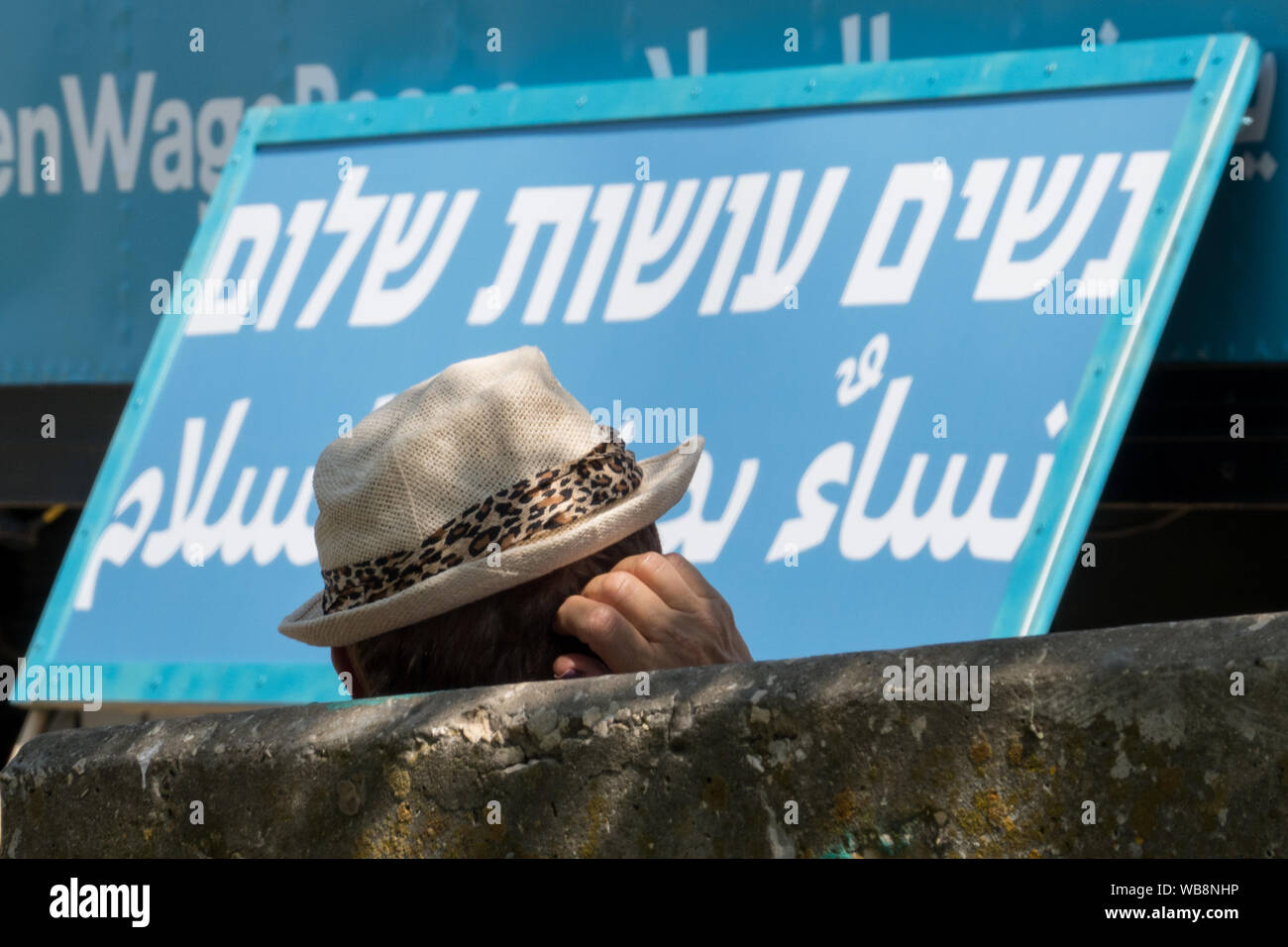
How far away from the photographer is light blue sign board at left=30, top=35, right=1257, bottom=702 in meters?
2.71

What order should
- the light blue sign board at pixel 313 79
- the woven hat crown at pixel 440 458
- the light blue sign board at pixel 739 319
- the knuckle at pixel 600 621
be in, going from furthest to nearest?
1. the light blue sign board at pixel 313 79
2. the light blue sign board at pixel 739 319
3. the woven hat crown at pixel 440 458
4. the knuckle at pixel 600 621

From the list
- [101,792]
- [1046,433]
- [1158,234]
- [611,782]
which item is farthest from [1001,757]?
[1158,234]

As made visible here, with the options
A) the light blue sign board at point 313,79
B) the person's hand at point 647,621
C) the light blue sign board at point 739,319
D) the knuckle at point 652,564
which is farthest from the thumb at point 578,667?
the light blue sign board at point 313,79

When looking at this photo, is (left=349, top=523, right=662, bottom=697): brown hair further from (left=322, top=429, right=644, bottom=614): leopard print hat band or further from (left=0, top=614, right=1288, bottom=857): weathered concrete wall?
(left=0, top=614, right=1288, bottom=857): weathered concrete wall

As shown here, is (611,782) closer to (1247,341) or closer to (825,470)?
(825,470)

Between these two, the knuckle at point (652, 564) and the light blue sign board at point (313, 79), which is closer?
the knuckle at point (652, 564)

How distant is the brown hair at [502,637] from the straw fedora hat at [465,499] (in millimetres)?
25

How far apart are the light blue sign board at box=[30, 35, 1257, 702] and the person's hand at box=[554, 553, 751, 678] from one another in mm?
1089

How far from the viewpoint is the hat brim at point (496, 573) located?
1.48 m

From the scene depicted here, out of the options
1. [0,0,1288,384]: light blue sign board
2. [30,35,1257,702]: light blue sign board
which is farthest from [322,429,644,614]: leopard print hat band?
[0,0,1288,384]: light blue sign board

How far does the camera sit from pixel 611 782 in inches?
48.6

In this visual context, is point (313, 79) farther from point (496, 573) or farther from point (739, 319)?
point (496, 573)

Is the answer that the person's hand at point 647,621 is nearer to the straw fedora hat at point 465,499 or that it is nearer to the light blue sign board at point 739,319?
the straw fedora hat at point 465,499

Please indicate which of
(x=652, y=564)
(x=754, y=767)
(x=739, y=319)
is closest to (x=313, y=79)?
(x=739, y=319)
